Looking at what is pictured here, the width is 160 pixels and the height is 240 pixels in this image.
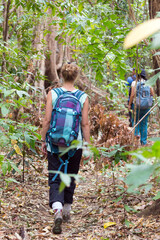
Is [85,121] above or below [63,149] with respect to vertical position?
above

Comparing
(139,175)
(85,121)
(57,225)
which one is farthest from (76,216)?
(139,175)

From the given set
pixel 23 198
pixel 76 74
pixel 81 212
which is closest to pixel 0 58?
pixel 76 74

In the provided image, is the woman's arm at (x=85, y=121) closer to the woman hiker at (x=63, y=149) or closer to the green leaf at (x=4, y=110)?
the woman hiker at (x=63, y=149)

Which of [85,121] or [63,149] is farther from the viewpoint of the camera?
[85,121]

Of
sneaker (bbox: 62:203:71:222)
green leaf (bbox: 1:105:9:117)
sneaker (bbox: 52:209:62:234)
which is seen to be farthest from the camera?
sneaker (bbox: 62:203:71:222)

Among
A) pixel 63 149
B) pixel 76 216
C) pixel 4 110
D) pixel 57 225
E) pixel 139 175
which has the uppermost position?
pixel 4 110

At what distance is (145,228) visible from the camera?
2645 mm

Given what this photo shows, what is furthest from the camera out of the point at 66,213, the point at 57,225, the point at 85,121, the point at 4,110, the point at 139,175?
the point at 66,213

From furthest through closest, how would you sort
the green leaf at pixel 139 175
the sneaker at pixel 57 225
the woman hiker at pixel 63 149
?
the woman hiker at pixel 63 149 → the sneaker at pixel 57 225 → the green leaf at pixel 139 175

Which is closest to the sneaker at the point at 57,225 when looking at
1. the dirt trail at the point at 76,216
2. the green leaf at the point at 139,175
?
the dirt trail at the point at 76,216

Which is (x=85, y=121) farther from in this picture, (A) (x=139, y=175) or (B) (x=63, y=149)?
(A) (x=139, y=175)

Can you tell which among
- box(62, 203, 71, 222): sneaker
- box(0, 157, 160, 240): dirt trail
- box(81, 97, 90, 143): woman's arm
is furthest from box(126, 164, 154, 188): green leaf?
A: box(62, 203, 71, 222): sneaker

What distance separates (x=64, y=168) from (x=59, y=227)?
0.59 m

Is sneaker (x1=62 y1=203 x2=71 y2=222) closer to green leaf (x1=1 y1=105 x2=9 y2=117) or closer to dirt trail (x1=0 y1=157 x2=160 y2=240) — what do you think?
dirt trail (x1=0 y1=157 x2=160 y2=240)
